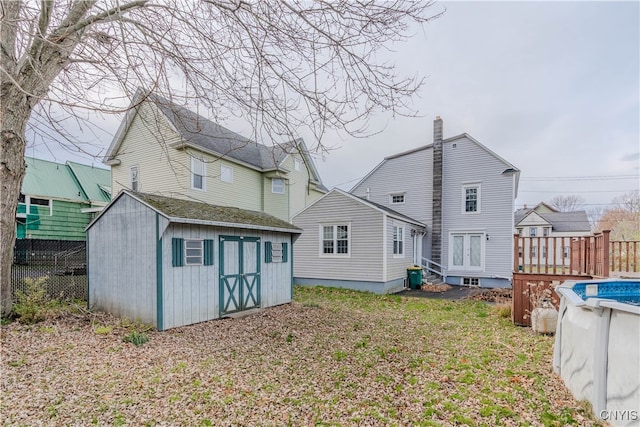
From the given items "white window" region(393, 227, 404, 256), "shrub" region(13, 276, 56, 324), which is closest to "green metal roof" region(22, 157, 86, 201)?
"shrub" region(13, 276, 56, 324)

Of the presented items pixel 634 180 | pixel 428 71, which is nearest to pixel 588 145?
pixel 428 71

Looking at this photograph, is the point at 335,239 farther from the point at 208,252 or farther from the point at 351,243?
the point at 208,252

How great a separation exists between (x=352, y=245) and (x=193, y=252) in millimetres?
7118

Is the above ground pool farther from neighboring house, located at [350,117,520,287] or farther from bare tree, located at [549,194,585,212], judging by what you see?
bare tree, located at [549,194,585,212]

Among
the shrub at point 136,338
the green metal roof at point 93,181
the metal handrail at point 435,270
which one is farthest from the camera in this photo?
the green metal roof at point 93,181

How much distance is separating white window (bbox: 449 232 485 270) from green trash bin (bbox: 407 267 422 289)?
2.58 m

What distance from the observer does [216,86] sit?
4.59 meters

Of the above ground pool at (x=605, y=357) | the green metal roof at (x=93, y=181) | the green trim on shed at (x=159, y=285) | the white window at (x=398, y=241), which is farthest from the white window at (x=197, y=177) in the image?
the above ground pool at (x=605, y=357)

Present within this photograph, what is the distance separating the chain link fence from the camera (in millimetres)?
8195

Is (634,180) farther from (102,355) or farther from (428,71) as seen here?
(102,355)

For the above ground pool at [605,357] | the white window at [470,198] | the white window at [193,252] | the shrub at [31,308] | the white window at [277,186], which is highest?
the white window at [277,186]

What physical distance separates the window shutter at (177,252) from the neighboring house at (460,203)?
11999mm

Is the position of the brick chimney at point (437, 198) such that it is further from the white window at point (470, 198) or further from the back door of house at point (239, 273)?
the back door of house at point (239, 273)

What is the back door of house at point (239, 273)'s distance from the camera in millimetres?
7581
